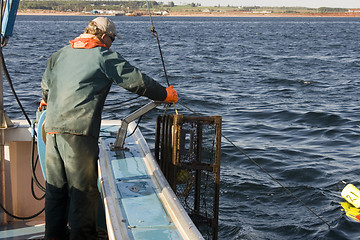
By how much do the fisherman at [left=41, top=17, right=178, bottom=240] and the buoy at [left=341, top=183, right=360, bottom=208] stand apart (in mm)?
4757

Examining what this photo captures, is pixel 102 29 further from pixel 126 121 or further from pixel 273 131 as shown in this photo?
pixel 273 131

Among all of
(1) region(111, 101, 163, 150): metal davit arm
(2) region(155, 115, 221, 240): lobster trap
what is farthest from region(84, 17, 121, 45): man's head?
(2) region(155, 115, 221, 240): lobster trap

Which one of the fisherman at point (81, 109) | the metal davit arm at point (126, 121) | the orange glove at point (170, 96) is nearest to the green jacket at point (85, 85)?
the fisherman at point (81, 109)

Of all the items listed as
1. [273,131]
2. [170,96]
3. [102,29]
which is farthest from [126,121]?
[273,131]

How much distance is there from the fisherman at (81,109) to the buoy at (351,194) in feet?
15.6

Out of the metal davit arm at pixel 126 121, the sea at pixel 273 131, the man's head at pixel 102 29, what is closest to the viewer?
the man's head at pixel 102 29

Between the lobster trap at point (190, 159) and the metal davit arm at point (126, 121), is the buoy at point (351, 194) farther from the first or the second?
the metal davit arm at point (126, 121)

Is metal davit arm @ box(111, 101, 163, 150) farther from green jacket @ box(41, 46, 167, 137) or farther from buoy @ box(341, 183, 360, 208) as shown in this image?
buoy @ box(341, 183, 360, 208)

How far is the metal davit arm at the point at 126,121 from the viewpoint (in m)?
4.93

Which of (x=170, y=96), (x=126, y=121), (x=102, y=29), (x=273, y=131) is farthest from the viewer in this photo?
A: (x=273, y=131)

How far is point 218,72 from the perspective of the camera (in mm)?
25438

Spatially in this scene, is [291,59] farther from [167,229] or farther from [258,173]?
[167,229]

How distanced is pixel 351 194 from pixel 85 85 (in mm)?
5326

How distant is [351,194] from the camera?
8.15 m
